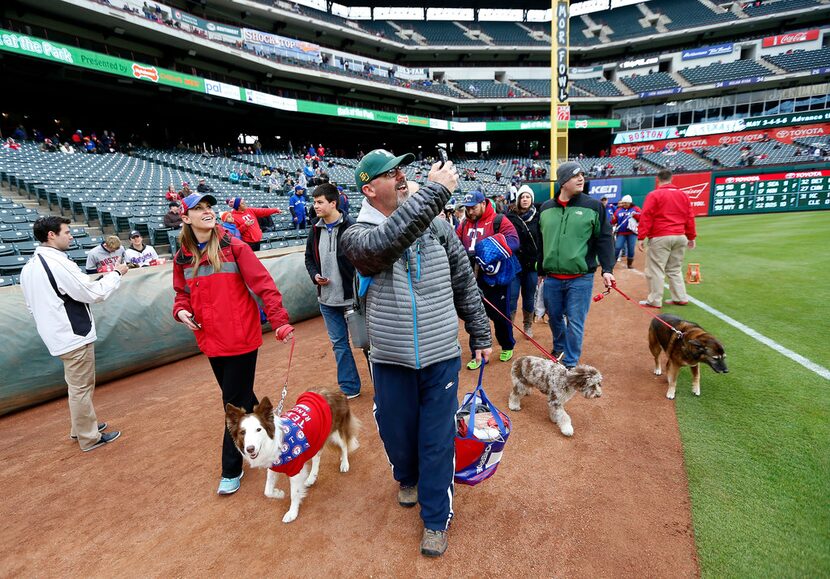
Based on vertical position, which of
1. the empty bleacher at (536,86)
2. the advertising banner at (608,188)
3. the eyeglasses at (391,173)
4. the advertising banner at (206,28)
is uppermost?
the advertising banner at (206,28)

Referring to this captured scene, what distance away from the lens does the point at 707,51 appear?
125 feet

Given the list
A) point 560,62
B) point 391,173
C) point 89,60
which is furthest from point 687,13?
point 391,173

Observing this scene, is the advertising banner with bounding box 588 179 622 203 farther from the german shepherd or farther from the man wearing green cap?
the man wearing green cap

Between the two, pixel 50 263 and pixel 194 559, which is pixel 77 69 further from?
pixel 194 559

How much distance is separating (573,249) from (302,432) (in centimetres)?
297

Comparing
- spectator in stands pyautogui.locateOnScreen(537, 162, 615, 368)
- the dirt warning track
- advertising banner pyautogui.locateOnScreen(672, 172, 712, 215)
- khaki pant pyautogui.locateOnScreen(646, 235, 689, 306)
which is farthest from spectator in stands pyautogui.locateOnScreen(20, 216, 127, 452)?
advertising banner pyautogui.locateOnScreen(672, 172, 712, 215)

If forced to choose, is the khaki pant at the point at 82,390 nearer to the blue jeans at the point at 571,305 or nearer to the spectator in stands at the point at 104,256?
the spectator in stands at the point at 104,256

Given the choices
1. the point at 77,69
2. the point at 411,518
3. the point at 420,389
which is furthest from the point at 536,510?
the point at 77,69

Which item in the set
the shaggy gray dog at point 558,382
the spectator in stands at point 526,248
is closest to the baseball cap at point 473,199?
the spectator in stands at point 526,248

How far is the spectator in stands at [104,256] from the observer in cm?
596

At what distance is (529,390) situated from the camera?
384 centimetres

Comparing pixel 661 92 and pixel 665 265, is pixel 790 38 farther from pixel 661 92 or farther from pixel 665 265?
pixel 665 265

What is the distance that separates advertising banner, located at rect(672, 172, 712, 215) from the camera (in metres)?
23.0

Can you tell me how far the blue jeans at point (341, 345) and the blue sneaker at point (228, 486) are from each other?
4.66ft
